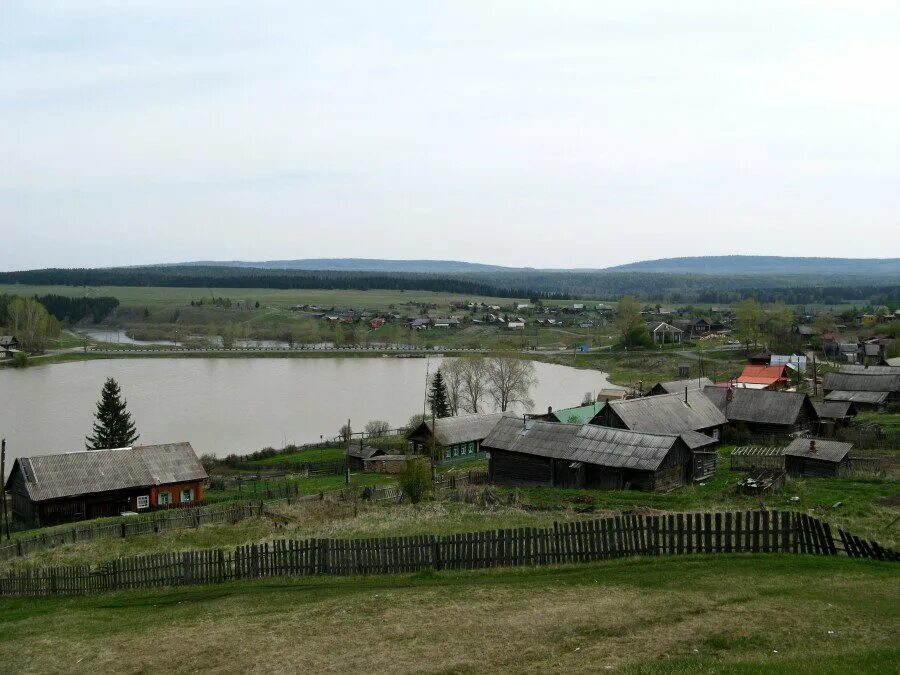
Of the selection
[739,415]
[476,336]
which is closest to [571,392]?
[739,415]

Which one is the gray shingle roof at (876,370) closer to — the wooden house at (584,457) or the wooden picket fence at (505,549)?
the wooden house at (584,457)

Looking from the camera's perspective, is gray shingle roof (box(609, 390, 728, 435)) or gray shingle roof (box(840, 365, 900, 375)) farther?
gray shingle roof (box(840, 365, 900, 375))

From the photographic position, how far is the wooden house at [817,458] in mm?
27516

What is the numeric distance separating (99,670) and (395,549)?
5.41 m

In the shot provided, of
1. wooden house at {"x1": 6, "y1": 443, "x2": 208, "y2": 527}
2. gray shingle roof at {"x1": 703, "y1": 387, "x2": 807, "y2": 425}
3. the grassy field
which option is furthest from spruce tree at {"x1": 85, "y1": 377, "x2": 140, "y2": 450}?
gray shingle roof at {"x1": 703, "y1": 387, "x2": 807, "y2": 425}

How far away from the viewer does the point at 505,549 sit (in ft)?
44.3

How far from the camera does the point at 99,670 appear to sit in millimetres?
10070

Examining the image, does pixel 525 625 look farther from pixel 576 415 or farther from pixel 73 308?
pixel 73 308

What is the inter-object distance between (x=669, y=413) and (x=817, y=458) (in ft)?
22.2

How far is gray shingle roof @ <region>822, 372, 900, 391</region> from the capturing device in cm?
4638

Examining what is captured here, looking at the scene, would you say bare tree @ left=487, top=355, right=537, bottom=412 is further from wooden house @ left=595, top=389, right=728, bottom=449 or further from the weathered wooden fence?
the weathered wooden fence

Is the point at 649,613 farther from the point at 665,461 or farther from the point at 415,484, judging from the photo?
the point at 665,461

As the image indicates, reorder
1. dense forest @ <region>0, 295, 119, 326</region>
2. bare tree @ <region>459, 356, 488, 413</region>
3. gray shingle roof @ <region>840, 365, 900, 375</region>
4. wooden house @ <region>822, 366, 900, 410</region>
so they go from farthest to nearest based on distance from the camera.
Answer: dense forest @ <region>0, 295, 119, 326</region>
bare tree @ <region>459, 356, 488, 413</region>
gray shingle roof @ <region>840, 365, 900, 375</region>
wooden house @ <region>822, 366, 900, 410</region>

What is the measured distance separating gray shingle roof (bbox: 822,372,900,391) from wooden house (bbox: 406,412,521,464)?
2249 cm
